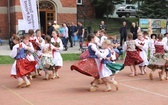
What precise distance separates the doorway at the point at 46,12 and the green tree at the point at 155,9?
9.40 meters

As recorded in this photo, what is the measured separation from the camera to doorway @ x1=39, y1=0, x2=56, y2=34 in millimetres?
29016

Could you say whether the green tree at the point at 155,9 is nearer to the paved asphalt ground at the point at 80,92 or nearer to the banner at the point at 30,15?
the banner at the point at 30,15

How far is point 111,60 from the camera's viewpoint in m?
10.2

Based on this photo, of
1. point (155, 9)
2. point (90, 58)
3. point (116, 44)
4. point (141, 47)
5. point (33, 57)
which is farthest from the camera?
point (155, 9)

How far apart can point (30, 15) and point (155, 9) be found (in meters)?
19.9

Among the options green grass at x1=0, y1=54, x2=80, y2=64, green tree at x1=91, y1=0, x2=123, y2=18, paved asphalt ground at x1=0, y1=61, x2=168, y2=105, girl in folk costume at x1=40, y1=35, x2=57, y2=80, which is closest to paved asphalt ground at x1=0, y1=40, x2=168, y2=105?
paved asphalt ground at x1=0, y1=61, x2=168, y2=105

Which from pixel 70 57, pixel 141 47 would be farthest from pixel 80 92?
pixel 70 57

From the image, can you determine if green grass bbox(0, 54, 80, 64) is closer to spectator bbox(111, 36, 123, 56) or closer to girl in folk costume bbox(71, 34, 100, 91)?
spectator bbox(111, 36, 123, 56)

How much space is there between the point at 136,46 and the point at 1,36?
18109mm

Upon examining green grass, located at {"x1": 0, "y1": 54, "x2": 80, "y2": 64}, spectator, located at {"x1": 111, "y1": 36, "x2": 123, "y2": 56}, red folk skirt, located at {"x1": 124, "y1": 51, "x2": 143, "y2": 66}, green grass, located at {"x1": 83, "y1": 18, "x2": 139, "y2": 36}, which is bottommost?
green grass, located at {"x1": 0, "y1": 54, "x2": 80, "y2": 64}

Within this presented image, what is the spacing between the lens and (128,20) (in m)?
40.1

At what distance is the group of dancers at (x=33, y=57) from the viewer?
33.5 ft

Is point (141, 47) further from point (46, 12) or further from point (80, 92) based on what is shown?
point (46, 12)

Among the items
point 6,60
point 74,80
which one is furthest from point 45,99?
point 6,60
